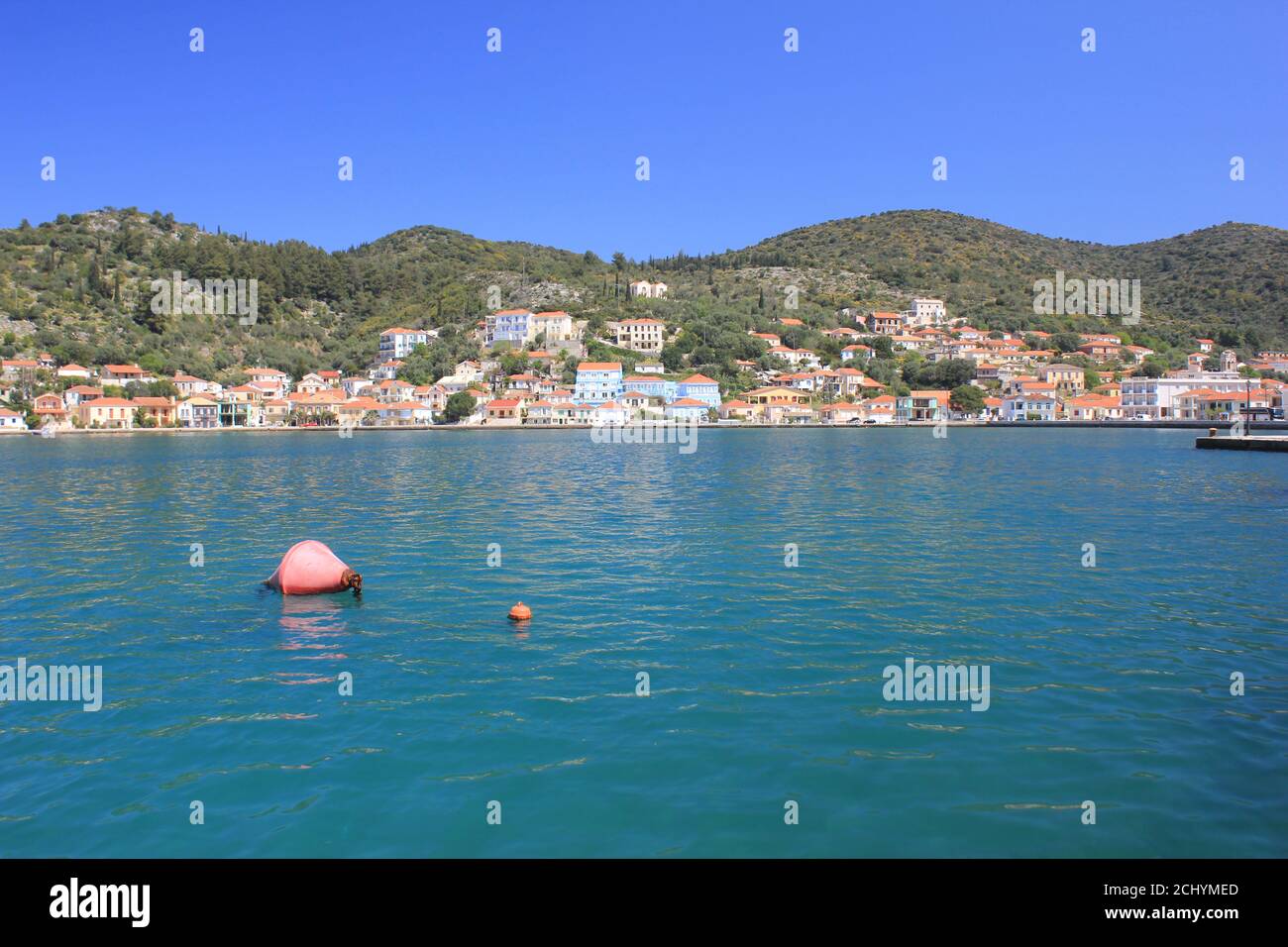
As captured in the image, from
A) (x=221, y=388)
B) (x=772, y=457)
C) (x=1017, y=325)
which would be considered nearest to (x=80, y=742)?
(x=772, y=457)

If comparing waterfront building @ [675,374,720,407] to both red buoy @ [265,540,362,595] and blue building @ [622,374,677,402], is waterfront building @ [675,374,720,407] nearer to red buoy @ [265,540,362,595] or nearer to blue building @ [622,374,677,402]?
blue building @ [622,374,677,402]

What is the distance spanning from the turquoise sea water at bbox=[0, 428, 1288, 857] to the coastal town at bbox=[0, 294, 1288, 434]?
278 feet

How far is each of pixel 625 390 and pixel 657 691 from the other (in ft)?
335

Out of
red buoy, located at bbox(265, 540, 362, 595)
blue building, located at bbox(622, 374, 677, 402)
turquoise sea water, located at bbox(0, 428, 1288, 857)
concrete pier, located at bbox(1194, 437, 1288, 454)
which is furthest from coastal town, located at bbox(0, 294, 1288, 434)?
red buoy, located at bbox(265, 540, 362, 595)

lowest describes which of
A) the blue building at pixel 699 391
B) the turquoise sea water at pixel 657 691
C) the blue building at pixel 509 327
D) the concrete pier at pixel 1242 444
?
the turquoise sea water at pixel 657 691

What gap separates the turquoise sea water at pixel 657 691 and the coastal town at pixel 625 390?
84.6 meters

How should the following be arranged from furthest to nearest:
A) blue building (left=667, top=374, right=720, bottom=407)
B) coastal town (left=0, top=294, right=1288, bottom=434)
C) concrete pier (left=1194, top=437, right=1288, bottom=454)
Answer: blue building (left=667, top=374, right=720, bottom=407)
coastal town (left=0, top=294, right=1288, bottom=434)
concrete pier (left=1194, top=437, right=1288, bottom=454)

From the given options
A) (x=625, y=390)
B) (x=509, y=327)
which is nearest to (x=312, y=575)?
(x=625, y=390)

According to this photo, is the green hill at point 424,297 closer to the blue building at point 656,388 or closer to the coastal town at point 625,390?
the coastal town at point 625,390

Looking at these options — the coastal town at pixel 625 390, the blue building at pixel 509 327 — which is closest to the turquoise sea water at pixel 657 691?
the coastal town at pixel 625 390

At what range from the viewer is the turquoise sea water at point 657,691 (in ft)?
22.2

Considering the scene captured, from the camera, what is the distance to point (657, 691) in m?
9.73

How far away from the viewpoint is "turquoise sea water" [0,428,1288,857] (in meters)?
6.77
